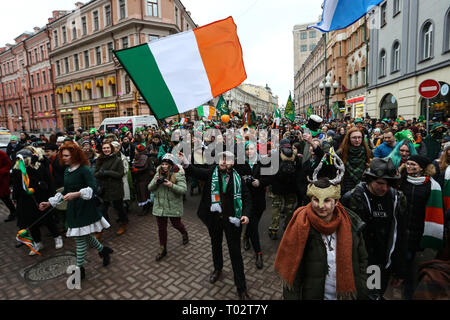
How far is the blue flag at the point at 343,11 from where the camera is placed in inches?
201

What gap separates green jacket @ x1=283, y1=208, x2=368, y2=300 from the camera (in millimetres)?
2111

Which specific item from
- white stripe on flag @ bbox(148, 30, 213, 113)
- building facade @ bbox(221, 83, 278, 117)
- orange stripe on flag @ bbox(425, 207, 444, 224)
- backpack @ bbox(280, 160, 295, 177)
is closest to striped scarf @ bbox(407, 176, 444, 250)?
orange stripe on flag @ bbox(425, 207, 444, 224)

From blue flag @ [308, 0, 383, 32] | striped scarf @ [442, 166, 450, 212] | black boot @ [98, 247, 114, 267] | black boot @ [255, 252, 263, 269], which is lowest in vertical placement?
black boot @ [255, 252, 263, 269]

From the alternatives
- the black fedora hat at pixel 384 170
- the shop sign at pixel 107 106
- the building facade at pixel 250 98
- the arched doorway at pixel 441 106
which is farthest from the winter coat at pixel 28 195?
the building facade at pixel 250 98

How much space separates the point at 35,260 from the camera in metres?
4.47

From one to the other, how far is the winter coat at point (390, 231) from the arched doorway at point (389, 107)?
1773 centimetres

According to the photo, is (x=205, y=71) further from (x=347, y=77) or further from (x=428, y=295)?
(x=347, y=77)

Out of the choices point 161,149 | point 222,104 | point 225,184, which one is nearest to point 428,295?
point 225,184

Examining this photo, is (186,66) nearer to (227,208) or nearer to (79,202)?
(227,208)

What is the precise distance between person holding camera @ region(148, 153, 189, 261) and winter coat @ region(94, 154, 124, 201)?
1.29 meters

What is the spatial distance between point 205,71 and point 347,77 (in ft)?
99.7

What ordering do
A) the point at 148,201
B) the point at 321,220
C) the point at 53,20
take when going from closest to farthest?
the point at 321,220
the point at 148,201
the point at 53,20

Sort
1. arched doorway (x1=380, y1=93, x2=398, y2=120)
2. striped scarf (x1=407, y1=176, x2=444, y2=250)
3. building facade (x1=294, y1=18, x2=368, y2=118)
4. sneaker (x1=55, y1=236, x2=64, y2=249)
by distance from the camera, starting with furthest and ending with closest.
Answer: building facade (x1=294, y1=18, x2=368, y2=118), arched doorway (x1=380, y1=93, x2=398, y2=120), sneaker (x1=55, y1=236, x2=64, y2=249), striped scarf (x1=407, y1=176, x2=444, y2=250)

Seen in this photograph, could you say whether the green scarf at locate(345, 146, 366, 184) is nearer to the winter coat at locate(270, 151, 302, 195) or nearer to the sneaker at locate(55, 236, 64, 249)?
the winter coat at locate(270, 151, 302, 195)
